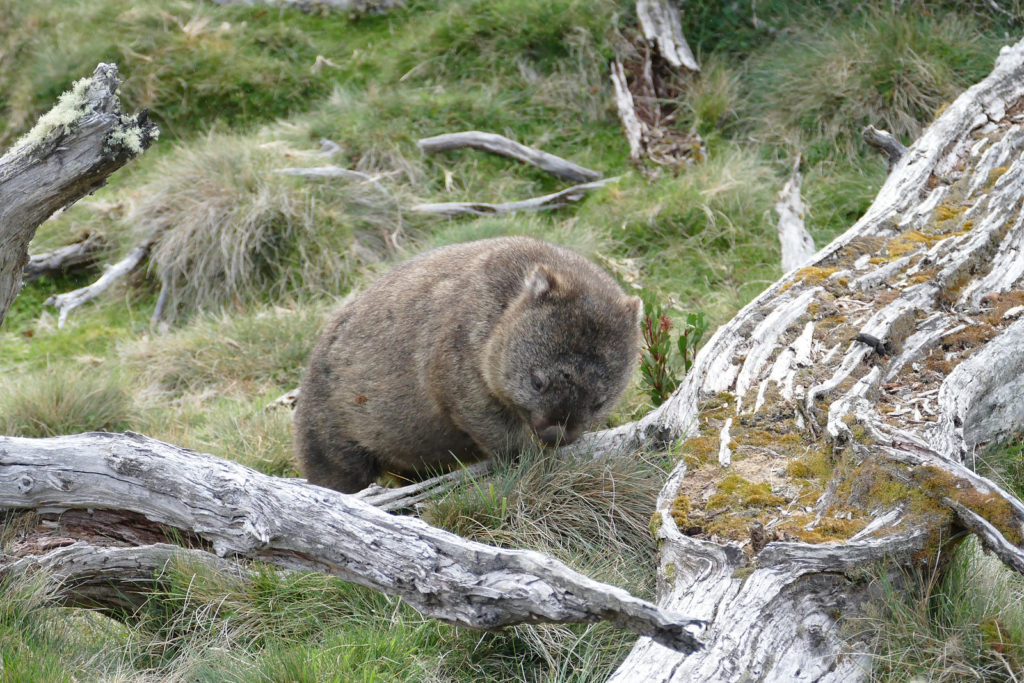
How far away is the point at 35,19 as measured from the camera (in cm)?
1132

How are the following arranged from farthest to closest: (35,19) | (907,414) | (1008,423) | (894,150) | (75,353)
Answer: (35,19) → (75,353) → (894,150) → (1008,423) → (907,414)

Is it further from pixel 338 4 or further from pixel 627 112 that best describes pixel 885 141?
pixel 338 4

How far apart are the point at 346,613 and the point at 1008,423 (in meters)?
2.94

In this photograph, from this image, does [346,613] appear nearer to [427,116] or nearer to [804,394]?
[804,394]

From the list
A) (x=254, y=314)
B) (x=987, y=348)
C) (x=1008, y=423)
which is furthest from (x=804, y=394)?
(x=254, y=314)

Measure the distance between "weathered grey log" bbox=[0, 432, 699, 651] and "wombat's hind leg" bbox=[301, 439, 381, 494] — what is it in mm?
1677

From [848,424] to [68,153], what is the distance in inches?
108

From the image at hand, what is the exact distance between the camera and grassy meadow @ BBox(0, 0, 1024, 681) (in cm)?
426

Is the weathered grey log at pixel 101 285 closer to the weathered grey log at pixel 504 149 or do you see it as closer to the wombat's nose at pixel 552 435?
the weathered grey log at pixel 504 149

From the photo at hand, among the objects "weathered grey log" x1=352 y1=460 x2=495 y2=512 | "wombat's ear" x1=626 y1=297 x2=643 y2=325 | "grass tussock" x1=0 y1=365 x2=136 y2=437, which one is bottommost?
"grass tussock" x1=0 y1=365 x2=136 y2=437

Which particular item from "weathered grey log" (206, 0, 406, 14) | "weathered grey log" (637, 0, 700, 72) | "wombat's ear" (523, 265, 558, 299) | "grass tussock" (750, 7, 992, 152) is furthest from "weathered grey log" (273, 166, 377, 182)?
"wombat's ear" (523, 265, 558, 299)

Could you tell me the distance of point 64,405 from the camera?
641 cm

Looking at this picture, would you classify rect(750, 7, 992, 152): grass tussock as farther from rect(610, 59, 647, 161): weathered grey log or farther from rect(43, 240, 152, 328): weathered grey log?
rect(43, 240, 152, 328): weathered grey log

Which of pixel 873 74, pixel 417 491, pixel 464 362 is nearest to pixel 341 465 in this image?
pixel 417 491
